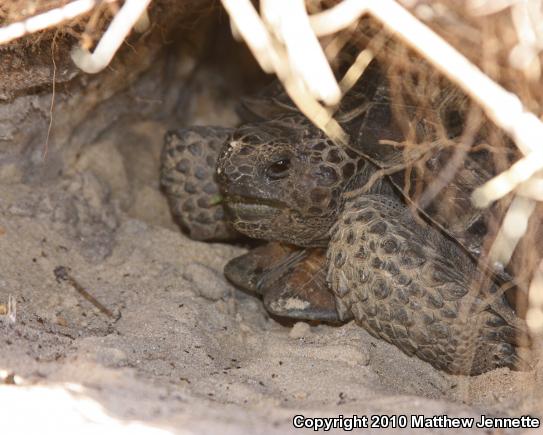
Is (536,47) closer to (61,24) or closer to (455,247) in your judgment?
(455,247)

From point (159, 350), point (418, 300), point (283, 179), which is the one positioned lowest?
point (418, 300)

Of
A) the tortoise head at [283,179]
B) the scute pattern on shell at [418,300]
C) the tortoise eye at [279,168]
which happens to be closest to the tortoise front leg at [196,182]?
the tortoise head at [283,179]

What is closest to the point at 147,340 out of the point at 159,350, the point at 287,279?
the point at 159,350

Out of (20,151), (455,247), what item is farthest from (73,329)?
(455,247)

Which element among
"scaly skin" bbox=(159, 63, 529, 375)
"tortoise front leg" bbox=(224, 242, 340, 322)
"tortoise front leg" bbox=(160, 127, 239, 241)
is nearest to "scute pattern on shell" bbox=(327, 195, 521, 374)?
"scaly skin" bbox=(159, 63, 529, 375)

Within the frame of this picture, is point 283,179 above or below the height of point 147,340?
above

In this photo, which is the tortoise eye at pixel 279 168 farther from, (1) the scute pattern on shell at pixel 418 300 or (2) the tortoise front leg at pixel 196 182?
(2) the tortoise front leg at pixel 196 182

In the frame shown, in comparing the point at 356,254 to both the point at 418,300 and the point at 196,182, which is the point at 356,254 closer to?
the point at 418,300
